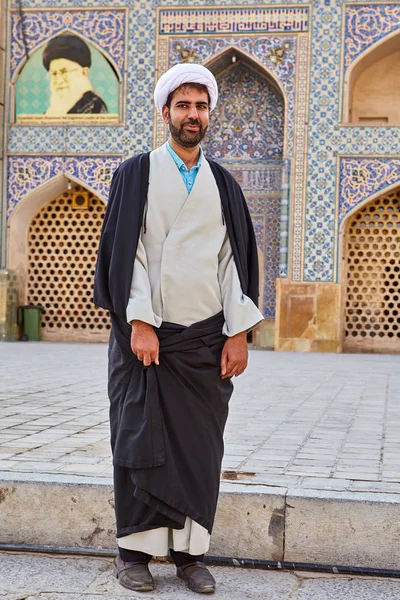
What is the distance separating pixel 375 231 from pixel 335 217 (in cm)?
94

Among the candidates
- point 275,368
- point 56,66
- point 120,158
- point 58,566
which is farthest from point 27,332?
point 58,566

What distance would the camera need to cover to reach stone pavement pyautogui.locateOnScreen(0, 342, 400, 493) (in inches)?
153

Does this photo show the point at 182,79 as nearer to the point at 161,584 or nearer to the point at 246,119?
the point at 161,584

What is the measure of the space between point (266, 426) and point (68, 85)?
10.8 meters

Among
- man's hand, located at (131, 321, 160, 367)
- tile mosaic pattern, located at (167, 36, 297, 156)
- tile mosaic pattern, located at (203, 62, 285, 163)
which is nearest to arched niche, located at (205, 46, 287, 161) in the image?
tile mosaic pattern, located at (203, 62, 285, 163)

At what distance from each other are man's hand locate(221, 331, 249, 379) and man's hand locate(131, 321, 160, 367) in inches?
9.5

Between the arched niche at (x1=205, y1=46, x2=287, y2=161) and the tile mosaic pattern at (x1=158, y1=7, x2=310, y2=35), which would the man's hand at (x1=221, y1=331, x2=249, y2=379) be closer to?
the arched niche at (x1=205, y1=46, x2=287, y2=161)

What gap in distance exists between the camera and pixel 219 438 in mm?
3055

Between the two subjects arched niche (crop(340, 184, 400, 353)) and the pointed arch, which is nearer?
the pointed arch

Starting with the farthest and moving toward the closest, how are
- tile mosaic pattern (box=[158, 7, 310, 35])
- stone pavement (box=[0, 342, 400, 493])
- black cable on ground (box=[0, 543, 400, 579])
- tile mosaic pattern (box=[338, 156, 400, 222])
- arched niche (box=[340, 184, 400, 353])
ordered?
arched niche (box=[340, 184, 400, 353]), tile mosaic pattern (box=[158, 7, 310, 35]), tile mosaic pattern (box=[338, 156, 400, 222]), stone pavement (box=[0, 342, 400, 493]), black cable on ground (box=[0, 543, 400, 579])

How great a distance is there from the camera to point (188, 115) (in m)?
3.07

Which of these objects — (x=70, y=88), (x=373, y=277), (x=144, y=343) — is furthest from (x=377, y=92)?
(x=144, y=343)

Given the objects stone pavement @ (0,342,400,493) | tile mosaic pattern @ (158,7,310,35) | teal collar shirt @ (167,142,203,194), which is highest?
tile mosaic pattern @ (158,7,310,35)

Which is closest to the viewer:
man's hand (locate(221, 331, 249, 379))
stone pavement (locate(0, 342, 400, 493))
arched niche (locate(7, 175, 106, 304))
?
man's hand (locate(221, 331, 249, 379))
